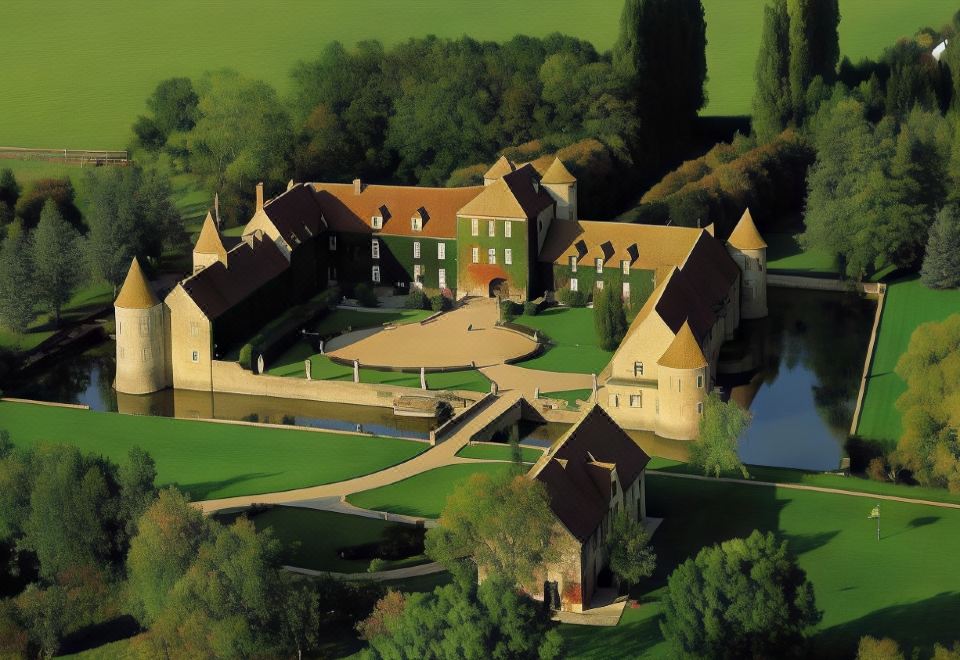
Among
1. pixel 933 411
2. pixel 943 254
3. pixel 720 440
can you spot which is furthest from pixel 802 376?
pixel 720 440

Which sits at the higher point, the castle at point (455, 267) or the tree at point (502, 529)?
the castle at point (455, 267)

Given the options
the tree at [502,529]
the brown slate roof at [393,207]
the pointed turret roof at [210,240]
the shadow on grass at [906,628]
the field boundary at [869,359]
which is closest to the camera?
the shadow on grass at [906,628]

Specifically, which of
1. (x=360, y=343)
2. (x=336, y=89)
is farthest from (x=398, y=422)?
(x=336, y=89)

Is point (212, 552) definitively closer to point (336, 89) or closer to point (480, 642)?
point (480, 642)

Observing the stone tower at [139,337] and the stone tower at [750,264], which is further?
the stone tower at [750,264]

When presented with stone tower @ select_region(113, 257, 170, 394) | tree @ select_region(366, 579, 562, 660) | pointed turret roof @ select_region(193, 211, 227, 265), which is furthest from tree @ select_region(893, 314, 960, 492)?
pointed turret roof @ select_region(193, 211, 227, 265)

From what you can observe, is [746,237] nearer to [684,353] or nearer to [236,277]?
[684,353]

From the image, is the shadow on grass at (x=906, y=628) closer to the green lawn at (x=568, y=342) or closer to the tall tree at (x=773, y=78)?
the green lawn at (x=568, y=342)

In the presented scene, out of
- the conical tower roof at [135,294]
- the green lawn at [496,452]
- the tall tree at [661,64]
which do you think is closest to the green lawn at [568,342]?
the green lawn at [496,452]
